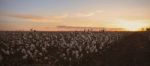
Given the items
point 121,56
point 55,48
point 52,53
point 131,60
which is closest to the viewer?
point 131,60

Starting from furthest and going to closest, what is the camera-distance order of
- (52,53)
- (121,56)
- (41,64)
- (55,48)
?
(55,48)
(52,53)
(121,56)
(41,64)

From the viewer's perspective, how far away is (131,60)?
29.6ft

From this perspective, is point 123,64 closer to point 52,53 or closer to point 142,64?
point 142,64

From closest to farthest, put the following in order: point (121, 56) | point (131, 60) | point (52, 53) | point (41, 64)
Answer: point (41, 64), point (131, 60), point (121, 56), point (52, 53)

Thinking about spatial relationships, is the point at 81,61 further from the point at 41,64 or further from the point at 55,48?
the point at 55,48

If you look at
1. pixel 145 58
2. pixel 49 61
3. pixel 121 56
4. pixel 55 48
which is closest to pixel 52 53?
pixel 55 48

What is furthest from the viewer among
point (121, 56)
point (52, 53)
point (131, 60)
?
point (52, 53)

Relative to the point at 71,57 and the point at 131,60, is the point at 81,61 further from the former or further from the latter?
the point at 131,60

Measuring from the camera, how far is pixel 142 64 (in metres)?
8.55

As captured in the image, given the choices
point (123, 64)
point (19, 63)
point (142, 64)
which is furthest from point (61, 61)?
point (142, 64)

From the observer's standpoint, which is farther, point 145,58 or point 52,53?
point 52,53

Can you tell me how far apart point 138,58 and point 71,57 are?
2.24 meters

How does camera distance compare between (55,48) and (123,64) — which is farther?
(55,48)

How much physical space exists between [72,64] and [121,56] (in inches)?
79.6
